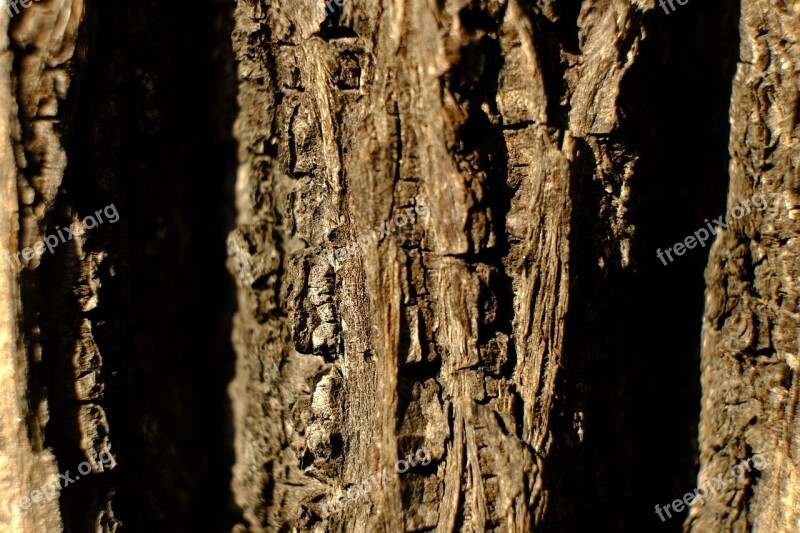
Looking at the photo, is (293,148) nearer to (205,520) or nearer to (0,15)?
(0,15)

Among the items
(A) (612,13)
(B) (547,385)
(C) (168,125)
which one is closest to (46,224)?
(C) (168,125)

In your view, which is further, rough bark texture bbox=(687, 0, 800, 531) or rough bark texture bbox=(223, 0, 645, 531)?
rough bark texture bbox=(687, 0, 800, 531)

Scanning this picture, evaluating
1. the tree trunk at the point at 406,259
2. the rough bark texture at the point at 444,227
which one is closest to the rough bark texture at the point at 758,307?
the tree trunk at the point at 406,259

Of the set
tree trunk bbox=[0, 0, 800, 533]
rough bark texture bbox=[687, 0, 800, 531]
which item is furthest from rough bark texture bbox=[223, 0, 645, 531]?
→ rough bark texture bbox=[687, 0, 800, 531]

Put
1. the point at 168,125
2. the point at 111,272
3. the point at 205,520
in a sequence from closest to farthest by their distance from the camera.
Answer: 1. the point at 111,272
2. the point at 168,125
3. the point at 205,520

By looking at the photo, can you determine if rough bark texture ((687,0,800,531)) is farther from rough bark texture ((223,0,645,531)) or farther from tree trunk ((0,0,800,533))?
rough bark texture ((223,0,645,531))

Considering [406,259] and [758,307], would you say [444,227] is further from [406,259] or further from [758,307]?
[758,307]

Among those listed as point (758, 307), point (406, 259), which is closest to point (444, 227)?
point (406, 259)

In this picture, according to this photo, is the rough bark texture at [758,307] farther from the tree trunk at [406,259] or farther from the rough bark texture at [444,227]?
the rough bark texture at [444,227]
